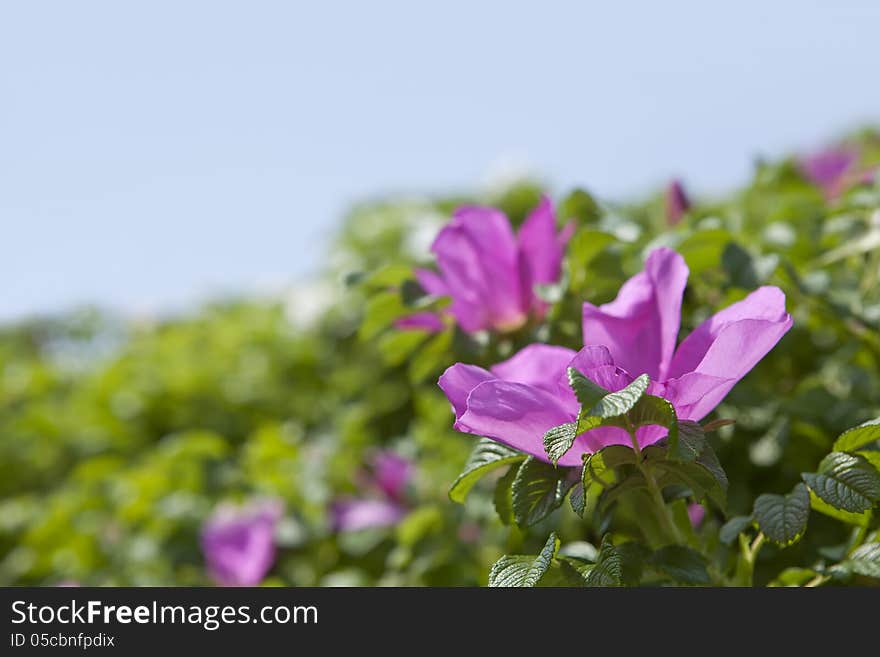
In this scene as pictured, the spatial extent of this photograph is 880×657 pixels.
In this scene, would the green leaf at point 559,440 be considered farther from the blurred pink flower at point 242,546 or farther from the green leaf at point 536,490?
the blurred pink flower at point 242,546

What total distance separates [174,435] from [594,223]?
201cm

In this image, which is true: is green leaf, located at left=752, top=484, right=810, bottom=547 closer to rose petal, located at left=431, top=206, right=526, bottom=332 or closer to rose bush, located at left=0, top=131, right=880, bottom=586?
rose bush, located at left=0, top=131, right=880, bottom=586

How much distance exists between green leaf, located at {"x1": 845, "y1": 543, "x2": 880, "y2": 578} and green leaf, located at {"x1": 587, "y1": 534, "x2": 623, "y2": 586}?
0.69 feet

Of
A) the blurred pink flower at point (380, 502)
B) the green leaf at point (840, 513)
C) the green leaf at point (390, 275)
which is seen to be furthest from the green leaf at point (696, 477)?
the blurred pink flower at point (380, 502)

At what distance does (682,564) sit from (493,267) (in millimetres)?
448

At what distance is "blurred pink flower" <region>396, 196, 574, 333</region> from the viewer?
3.66 feet

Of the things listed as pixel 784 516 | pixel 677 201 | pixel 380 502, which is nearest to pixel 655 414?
pixel 784 516

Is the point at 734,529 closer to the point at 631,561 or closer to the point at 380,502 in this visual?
the point at 631,561

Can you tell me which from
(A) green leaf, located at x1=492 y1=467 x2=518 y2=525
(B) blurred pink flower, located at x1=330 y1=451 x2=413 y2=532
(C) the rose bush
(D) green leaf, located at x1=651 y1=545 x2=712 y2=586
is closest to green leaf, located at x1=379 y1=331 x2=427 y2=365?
(C) the rose bush

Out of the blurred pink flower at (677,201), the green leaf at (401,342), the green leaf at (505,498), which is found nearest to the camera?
the green leaf at (505,498)

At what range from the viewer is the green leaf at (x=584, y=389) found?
0.67 metres

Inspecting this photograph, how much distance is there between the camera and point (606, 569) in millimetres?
735

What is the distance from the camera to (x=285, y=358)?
9.79 feet

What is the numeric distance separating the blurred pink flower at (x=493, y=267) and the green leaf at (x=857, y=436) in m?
0.42
